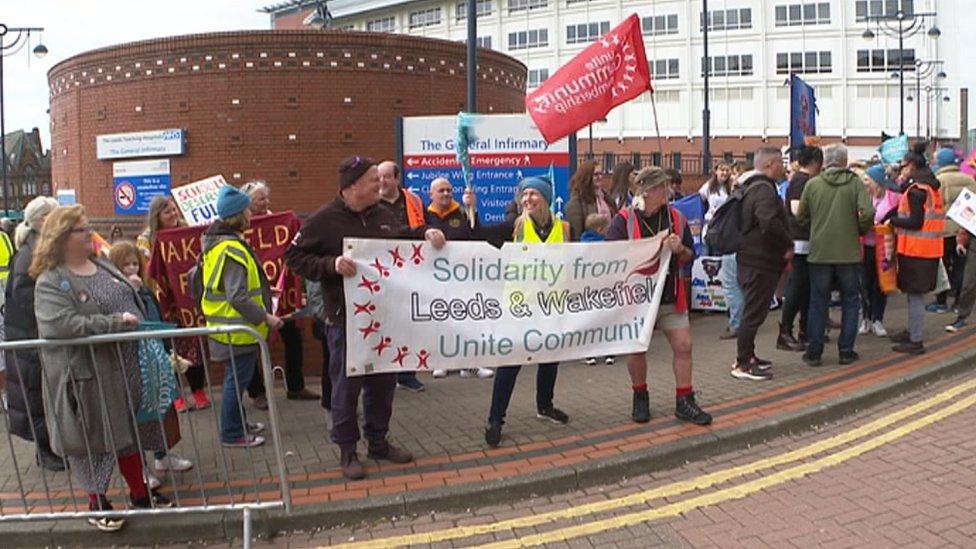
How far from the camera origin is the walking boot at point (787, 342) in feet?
25.3


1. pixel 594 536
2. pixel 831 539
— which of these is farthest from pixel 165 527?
pixel 831 539

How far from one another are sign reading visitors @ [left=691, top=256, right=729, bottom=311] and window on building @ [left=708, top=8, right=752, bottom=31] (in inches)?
2041

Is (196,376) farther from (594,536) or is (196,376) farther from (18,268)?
(594,536)

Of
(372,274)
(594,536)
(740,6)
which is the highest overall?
(740,6)

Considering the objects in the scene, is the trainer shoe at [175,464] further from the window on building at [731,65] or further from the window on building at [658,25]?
the window on building at [731,65]

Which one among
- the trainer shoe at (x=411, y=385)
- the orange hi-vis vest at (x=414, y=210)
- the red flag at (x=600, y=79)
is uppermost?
the red flag at (x=600, y=79)

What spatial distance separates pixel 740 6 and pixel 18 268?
59933 mm

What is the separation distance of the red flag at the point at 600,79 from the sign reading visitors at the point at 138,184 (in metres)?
8.47

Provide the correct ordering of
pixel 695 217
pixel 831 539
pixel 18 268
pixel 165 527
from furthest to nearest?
pixel 695 217 < pixel 18 268 < pixel 165 527 < pixel 831 539

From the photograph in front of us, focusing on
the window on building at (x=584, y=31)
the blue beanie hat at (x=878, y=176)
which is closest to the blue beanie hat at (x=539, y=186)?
the blue beanie hat at (x=878, y=176)

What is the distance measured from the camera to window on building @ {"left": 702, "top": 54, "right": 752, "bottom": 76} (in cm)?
5694

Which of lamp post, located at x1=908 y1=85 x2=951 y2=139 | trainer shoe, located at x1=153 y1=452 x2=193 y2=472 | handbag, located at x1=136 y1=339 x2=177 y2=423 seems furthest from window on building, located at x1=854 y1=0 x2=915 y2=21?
handbag, located at x1=136 y1=339 x2=177 y2=423

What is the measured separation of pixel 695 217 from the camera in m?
10.9

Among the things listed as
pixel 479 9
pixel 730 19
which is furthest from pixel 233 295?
pixel 479 9
